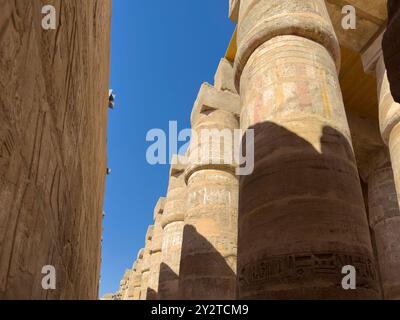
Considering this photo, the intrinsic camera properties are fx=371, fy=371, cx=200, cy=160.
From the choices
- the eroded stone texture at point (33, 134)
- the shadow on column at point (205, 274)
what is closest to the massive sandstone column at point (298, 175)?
the eroded stone texture at point (33, 134)

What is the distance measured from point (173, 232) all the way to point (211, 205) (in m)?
5.10

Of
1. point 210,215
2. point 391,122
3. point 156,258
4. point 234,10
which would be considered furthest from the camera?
point 156,258

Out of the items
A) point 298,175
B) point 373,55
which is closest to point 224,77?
point 373,55

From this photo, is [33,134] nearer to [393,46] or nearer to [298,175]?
[393,46]

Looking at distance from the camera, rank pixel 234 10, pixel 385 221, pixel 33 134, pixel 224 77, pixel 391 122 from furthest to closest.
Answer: pixel 224 77
pixel 385 221
pixel 234 10
pixel 391 122
pixel 33 134

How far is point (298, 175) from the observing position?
3891 millimetres

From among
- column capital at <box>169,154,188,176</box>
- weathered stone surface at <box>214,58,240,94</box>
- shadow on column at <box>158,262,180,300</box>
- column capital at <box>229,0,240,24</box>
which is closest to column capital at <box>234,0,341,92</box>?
column capital at <box>229,0,240,24</box>

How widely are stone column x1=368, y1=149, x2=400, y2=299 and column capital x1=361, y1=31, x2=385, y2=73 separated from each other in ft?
9.46

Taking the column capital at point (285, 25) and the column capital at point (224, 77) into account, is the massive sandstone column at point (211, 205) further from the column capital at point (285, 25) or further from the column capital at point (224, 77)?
the column capital at point (285, 25)

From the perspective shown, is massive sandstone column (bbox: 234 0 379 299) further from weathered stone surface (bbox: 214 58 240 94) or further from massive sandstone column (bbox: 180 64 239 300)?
weathered stone surface (bbox: 214 58 240 94)

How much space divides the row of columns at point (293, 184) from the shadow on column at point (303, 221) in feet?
0.03

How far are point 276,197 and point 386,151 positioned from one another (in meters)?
7.05

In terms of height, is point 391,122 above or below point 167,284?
above
